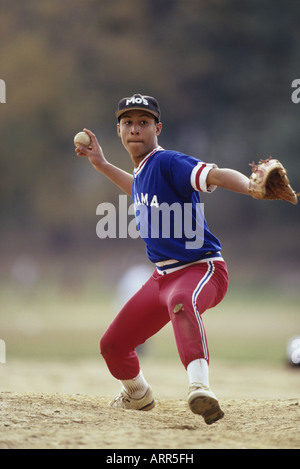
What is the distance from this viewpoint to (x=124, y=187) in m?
3.34

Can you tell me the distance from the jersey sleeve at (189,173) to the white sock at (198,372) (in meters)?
0.68

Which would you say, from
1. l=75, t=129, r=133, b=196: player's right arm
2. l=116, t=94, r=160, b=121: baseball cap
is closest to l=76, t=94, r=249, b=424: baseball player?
l=116, t=94, r=160, b=121: baseball cap

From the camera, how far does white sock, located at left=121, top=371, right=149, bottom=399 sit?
120 inches

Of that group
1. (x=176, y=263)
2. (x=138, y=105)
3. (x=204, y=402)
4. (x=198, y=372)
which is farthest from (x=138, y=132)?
(x=204, y=402)

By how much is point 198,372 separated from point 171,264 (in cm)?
52

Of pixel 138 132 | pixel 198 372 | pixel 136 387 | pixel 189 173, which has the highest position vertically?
pixel 138 132

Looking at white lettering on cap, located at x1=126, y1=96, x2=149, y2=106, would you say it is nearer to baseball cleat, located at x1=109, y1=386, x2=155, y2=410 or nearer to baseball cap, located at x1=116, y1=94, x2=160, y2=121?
baseball cap, located at x1=116, y1=94, x2=160, y2=121

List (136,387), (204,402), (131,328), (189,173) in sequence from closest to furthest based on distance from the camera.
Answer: (204,402)
(189,173)
(131,328)
(136,387)

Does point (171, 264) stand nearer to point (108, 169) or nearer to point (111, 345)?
point (111, 345)

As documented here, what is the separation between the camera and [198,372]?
2.43m

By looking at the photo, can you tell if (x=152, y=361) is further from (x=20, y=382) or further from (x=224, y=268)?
(x=224, y=268)

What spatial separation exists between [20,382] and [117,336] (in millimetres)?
2188

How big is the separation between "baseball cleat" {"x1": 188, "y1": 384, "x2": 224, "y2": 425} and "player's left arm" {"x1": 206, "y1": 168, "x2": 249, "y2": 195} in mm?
764

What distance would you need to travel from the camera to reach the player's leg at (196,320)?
2.38 meters
